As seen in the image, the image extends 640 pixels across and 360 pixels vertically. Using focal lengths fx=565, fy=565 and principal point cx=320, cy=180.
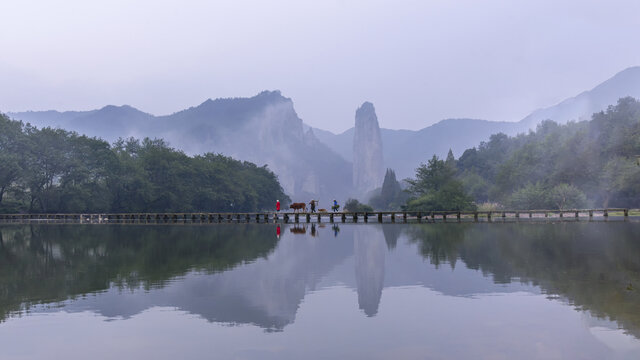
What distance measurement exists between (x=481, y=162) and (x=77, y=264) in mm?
180820

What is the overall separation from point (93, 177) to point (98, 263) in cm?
8091

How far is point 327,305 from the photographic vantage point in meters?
19.5

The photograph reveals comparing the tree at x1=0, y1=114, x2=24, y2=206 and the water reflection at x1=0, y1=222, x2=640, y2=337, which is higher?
the tree at x1=0, y1=114, x2=24, y2=206

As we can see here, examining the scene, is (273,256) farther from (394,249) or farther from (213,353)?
(213,353)

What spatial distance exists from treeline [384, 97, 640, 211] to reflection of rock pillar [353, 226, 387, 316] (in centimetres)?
7041

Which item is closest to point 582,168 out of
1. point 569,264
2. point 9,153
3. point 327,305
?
point 569,264

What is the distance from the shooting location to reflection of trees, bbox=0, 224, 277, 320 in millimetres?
22453

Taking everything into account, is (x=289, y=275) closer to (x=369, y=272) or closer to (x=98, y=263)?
(x=369, y=272)

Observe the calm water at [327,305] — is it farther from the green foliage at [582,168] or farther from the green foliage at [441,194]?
the green foliage at [582,168]

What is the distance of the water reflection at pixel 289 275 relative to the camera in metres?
18.8

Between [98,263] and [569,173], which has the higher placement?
[569,173]

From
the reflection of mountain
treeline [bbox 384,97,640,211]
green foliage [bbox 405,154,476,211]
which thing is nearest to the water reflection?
the reflection of mountain

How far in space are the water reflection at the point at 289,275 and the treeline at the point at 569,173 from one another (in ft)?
220

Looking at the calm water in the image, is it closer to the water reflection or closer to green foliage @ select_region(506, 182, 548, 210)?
the water reflection
